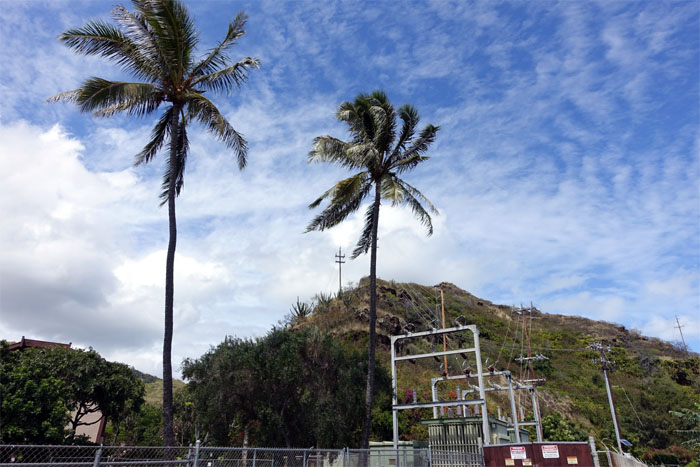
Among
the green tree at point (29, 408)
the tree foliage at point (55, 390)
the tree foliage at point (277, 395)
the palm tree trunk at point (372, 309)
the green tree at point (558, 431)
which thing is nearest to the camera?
the palm tree trunk at point (372, 309)

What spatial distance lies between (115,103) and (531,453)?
698 inches

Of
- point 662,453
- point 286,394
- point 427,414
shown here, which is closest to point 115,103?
point 286,394

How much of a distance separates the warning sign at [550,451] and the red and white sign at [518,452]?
58 centimetres

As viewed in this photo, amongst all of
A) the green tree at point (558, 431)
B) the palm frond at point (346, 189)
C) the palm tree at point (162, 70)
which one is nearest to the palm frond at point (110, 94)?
the palm tree at point (162, 70)

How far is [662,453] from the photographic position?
120 feet

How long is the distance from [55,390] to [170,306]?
14.4 metres

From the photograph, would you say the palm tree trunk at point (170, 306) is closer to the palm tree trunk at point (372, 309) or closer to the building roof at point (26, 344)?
the palm tree trunk at point (372, 309)

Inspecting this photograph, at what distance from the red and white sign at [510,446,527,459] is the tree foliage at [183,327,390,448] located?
682cm

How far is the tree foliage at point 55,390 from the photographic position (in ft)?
73.6

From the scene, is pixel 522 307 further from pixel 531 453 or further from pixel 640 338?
pixel 640 338

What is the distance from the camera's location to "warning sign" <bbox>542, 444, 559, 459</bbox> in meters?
14.3

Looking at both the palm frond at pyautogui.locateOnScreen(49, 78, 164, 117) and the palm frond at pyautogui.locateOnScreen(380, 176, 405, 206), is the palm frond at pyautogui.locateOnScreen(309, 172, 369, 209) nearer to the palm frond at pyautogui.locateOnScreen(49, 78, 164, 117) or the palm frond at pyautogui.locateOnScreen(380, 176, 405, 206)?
the palm frond at pyautogui.locateOnScreen(380, 176, 405, 206)

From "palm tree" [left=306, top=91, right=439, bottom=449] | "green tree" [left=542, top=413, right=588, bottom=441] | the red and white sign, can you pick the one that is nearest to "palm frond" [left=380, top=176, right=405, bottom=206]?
"palm tree" [left=306, top=91, right=439, bottom=449]

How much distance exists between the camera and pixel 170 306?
48.5 feet
